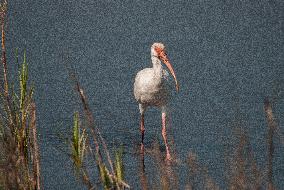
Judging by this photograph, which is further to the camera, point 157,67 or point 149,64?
point 149,64

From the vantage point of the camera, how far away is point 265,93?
9352 millimetres

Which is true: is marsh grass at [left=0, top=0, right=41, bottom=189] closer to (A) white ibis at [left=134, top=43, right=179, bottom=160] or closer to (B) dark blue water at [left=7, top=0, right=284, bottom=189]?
(B) dark blue water at [left=7, top=0, right=284, bottom=189]

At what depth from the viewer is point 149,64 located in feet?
40.9

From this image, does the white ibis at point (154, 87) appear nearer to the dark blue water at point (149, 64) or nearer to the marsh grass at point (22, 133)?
the dark blue water at point (149, 64)

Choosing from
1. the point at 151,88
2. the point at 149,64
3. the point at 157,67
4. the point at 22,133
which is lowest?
the point at 22,133

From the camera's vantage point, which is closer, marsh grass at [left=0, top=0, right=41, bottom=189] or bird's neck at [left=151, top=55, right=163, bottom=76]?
marsh grass at [left=0, top=0, right=41, bottom=189]

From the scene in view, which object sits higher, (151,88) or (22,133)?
(151,88)

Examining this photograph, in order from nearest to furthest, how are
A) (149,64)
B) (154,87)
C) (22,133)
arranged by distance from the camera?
(22,133), (154,87), (149,64)

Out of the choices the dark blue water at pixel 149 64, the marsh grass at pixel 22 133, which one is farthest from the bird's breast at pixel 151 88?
the marsh grass at pixel 22 133

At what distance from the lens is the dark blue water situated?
654cm

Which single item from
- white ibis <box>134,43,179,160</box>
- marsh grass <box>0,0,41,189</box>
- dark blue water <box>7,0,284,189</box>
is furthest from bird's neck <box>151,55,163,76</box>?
marsh grass <box>0,0,41,189</box>

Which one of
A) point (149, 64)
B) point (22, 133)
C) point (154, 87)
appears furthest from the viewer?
point (149, 64)

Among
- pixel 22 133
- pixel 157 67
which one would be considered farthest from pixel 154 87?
pixel 22 133

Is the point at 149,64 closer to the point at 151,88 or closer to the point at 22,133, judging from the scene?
the point at 151,88
